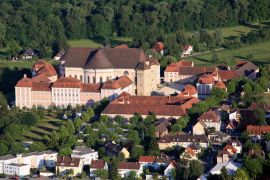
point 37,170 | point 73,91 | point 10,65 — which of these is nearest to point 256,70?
point 73,91

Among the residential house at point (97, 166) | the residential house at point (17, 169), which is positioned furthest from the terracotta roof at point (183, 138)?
the residential house at point (17, 169)

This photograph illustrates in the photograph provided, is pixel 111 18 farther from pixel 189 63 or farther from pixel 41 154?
pixel 41 154

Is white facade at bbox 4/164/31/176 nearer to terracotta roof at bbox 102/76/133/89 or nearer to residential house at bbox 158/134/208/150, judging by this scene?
residential house at bbox 158/134/208/150

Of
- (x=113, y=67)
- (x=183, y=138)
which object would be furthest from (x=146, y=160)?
(x=113, y=67)

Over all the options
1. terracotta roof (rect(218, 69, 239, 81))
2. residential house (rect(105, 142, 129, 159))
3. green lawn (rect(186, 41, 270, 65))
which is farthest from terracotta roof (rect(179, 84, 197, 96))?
green lawn (rect(186, 41, 270, 65))

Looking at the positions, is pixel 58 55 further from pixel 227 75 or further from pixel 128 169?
pixel 128 169

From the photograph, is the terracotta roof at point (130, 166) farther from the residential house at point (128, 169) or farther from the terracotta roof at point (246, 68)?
the terracotta roof at point (246, 68)
